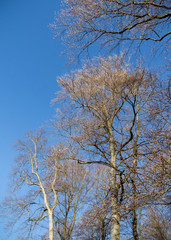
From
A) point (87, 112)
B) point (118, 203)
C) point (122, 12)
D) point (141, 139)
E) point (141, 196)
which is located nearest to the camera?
point (122, 12)

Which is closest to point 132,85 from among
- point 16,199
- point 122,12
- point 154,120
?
point 154,120

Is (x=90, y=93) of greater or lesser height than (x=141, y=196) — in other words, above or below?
above

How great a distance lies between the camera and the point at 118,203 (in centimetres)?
736

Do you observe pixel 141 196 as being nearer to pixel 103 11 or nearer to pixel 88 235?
pixel 103 11

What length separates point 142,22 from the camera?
5078 mm

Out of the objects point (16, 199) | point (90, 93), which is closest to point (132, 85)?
point (90, 93)

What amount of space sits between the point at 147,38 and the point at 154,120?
3322 millimetres

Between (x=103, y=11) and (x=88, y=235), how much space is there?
640 inches

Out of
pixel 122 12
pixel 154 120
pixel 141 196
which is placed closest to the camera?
pixel 122 12

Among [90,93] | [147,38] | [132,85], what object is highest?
[90,93]

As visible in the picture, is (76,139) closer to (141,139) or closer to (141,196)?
(141,139)

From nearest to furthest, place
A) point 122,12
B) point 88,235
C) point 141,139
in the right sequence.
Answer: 1. point 122,12
2. point 141,139
3. point 88,235

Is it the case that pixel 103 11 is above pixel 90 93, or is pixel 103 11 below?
below

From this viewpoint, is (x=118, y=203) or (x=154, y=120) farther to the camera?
(x=154, y=120)
